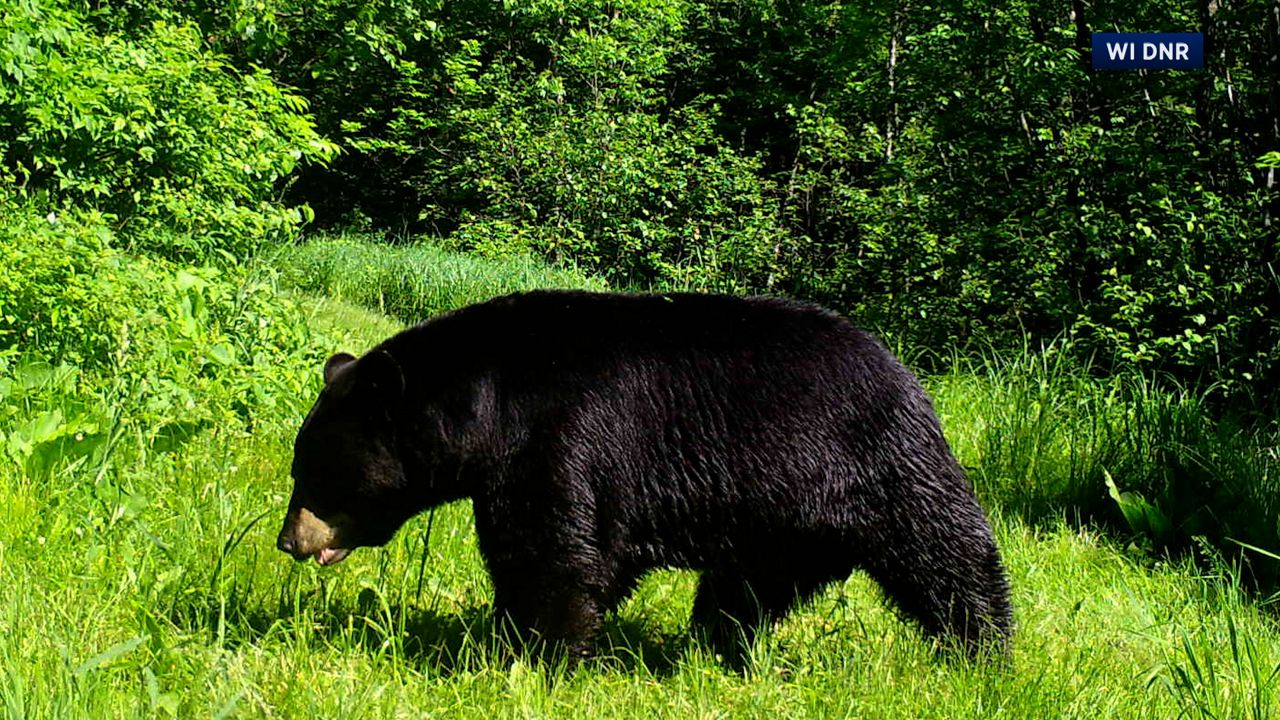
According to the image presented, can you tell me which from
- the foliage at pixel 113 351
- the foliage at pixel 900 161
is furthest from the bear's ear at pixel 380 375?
the foliage at pixel 900 161

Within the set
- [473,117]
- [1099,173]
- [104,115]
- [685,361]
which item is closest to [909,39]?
[1099,173]

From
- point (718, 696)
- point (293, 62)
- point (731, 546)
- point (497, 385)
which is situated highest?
point (293, 62)

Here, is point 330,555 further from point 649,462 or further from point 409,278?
point 409,278

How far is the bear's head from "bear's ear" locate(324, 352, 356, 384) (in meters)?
0.15

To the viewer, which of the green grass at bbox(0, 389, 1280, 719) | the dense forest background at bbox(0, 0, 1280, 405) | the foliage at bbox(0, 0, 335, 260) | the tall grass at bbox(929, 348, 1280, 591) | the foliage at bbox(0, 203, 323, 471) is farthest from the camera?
the dense forest background at bbox(0, 0, 1280, 405)

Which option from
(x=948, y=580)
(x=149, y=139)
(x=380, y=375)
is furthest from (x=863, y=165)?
(x=380, y=375)

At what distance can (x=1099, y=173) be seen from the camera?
9.21m

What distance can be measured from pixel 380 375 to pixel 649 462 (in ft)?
2.52

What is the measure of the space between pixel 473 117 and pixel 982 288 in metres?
10.2

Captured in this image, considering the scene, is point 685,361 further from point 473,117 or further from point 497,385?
point 473,117

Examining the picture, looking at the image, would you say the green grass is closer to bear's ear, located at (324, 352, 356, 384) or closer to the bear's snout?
the bear's snout

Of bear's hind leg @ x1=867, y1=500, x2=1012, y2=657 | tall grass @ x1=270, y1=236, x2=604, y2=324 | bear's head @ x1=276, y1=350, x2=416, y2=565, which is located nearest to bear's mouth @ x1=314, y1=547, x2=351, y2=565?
bear's head @ x1=276, y1=350, x2=416, y2=565

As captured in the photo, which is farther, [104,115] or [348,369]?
[104,115]

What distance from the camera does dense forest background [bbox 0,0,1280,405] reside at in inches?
285
